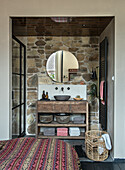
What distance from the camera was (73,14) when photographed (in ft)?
10.1

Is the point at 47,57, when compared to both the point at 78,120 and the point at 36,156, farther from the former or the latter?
the point at 36,156

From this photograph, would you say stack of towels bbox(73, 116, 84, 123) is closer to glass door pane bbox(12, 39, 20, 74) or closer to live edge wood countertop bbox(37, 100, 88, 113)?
live edge wood countertop bbox(37, 100, 88, 113)

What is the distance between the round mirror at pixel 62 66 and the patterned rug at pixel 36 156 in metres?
2.41

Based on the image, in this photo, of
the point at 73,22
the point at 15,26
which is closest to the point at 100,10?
the point at 73,22

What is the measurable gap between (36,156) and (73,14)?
2.39m

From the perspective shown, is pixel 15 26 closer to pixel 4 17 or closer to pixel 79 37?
pixel 4 17

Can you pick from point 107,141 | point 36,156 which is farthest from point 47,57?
point 36,156

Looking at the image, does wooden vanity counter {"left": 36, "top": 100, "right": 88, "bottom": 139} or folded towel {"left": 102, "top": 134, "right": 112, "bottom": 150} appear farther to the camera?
wooden vanity counter {"left": 36, "top": 100, "right": 88, "bottom": 139}

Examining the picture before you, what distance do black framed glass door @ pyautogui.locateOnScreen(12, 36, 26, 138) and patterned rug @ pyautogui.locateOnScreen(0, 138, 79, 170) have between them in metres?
1.69

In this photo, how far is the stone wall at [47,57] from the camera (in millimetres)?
4289

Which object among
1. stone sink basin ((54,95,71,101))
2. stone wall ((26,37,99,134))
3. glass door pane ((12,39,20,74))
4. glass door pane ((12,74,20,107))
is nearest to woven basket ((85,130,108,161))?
stone wall ((26,37,99,134))

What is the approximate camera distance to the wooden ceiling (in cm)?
321

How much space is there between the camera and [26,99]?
4.42 m

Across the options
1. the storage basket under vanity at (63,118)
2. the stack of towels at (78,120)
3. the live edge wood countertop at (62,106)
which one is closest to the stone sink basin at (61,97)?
the live edge wood countertop at (62,106)
